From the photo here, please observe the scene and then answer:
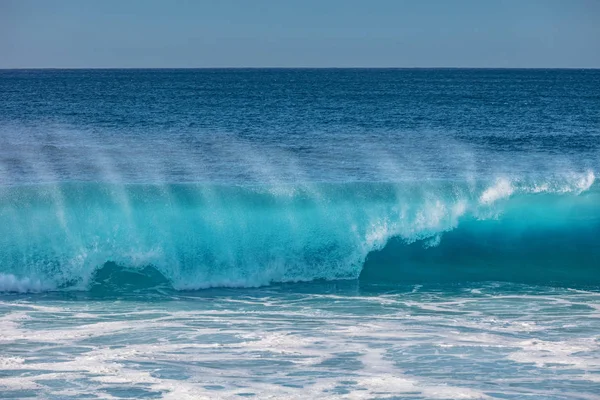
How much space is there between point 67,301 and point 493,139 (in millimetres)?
25739

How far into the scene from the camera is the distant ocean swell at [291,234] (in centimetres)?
1398

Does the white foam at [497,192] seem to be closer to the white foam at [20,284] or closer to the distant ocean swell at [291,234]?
the distant ocean swell at [291,234]

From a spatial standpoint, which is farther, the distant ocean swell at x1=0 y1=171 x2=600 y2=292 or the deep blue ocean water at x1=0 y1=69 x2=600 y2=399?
the distant ocean swell at x1=0 y1=171 x2=600 y2=292

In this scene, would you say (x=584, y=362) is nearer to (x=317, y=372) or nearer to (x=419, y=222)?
(x=317, y=372)

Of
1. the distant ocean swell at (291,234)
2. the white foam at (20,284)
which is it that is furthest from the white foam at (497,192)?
the white foam at (20,284)

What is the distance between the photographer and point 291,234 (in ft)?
50.5

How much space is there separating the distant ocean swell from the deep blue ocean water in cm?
4

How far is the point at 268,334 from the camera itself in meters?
10.2

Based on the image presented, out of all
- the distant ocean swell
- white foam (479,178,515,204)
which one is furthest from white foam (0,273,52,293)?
white foam (479,178,515,204)

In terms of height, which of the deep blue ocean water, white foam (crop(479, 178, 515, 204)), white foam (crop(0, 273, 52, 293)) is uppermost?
white foam (crop(479, 178, 515, 204))

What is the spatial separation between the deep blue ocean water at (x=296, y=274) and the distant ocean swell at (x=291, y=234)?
0.04 meters

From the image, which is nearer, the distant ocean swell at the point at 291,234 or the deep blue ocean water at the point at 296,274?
the deep blue ocean water at the point at 296,274

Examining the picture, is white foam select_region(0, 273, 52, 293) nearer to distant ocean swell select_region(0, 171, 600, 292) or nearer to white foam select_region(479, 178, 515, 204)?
distant ocean swell select_region(0, 171, 600, 292)

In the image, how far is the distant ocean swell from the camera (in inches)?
551
